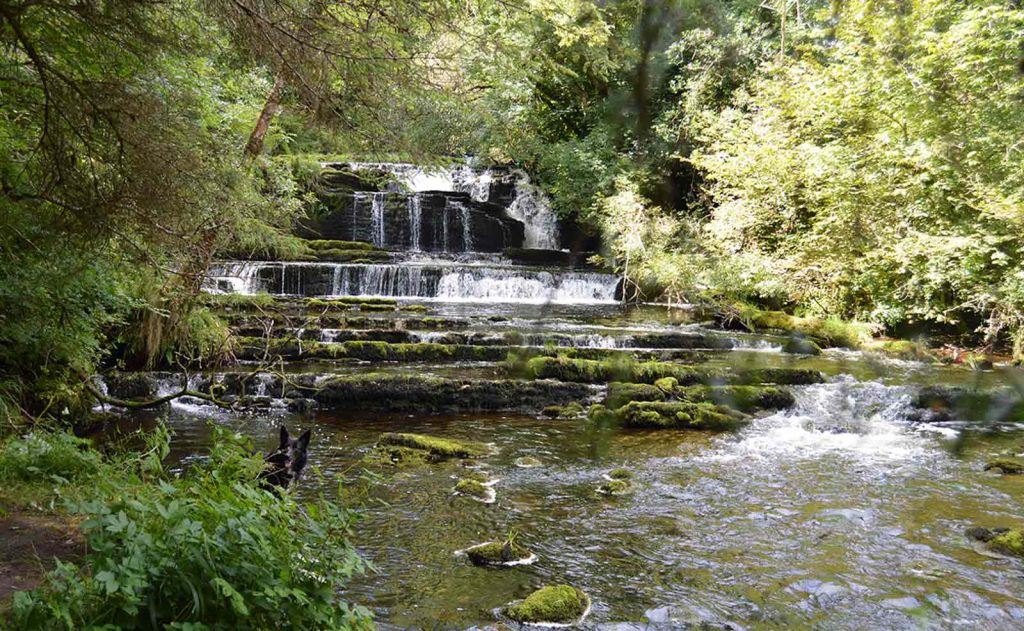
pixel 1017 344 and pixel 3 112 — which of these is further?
pixel 1017 344

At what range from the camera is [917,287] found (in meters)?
13.7

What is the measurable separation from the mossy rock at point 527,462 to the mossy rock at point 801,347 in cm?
824

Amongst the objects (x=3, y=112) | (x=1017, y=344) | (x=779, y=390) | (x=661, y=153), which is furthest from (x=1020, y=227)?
(x=3, y=112)

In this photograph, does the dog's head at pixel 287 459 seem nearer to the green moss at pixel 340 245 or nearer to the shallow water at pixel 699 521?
the shallow water at pixel 699 521

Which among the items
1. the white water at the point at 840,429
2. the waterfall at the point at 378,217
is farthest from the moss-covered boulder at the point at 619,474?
the waterfall at the point at 378,217

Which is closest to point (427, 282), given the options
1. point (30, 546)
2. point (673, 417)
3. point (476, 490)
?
point (673, 417)

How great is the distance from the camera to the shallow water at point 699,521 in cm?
400

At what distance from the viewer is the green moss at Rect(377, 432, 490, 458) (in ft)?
22.9

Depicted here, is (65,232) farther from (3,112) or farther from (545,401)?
(545,401)

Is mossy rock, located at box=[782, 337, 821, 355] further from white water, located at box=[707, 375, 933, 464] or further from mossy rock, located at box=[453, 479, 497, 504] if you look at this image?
mossy rock, located at box=[453, 479, 497, 504]

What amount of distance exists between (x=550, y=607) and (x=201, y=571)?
2132 mm

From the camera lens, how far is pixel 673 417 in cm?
867

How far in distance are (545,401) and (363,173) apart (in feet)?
12.9

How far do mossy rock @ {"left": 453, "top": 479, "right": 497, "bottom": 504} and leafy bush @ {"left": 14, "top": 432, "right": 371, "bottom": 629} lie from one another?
323 centimetres
